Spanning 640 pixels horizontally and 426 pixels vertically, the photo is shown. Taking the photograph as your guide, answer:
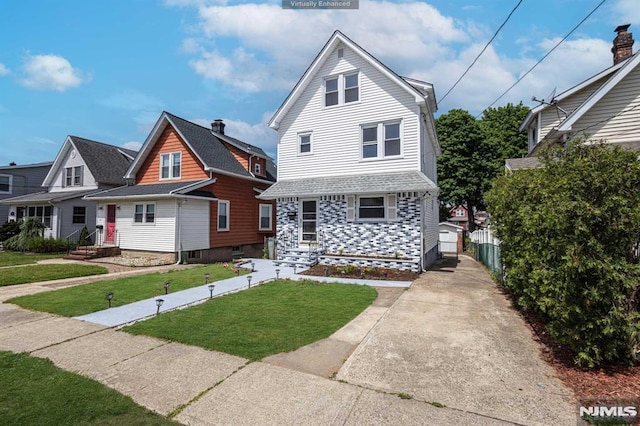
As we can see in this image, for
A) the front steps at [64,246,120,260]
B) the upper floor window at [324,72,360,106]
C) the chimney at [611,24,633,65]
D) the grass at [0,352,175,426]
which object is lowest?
the grass at [0,352,175,426]

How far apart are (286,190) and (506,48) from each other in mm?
9873

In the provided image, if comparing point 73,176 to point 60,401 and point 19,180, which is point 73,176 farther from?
point 60,401

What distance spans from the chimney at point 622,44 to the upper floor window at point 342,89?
14033 mm

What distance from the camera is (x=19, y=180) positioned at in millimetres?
26016

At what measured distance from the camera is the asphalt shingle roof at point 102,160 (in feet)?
72.6

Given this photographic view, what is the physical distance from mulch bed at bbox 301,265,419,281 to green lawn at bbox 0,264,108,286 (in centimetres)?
893

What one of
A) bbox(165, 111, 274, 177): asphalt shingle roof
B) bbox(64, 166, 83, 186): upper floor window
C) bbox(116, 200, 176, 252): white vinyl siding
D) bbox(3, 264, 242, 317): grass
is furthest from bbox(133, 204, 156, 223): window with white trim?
bbox(64, 166, 83, 186): upper floor window

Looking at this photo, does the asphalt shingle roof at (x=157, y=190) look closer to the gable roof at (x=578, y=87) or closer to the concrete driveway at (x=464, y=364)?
the concrete driveway at (x=464, y=364)

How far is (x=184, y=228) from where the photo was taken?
16094 mm

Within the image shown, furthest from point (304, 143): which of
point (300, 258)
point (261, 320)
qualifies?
point (261, 320)

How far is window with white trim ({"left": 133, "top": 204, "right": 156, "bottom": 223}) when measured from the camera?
1658 cm

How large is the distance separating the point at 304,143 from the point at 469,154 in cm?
2263

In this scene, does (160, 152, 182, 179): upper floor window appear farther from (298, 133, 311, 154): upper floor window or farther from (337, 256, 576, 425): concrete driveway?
(337, 256, 576, 425): concrete driveway

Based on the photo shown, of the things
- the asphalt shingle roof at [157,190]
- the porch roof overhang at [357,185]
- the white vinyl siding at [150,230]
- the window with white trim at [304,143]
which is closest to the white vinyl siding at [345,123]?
the window with white trim at [304,143]
